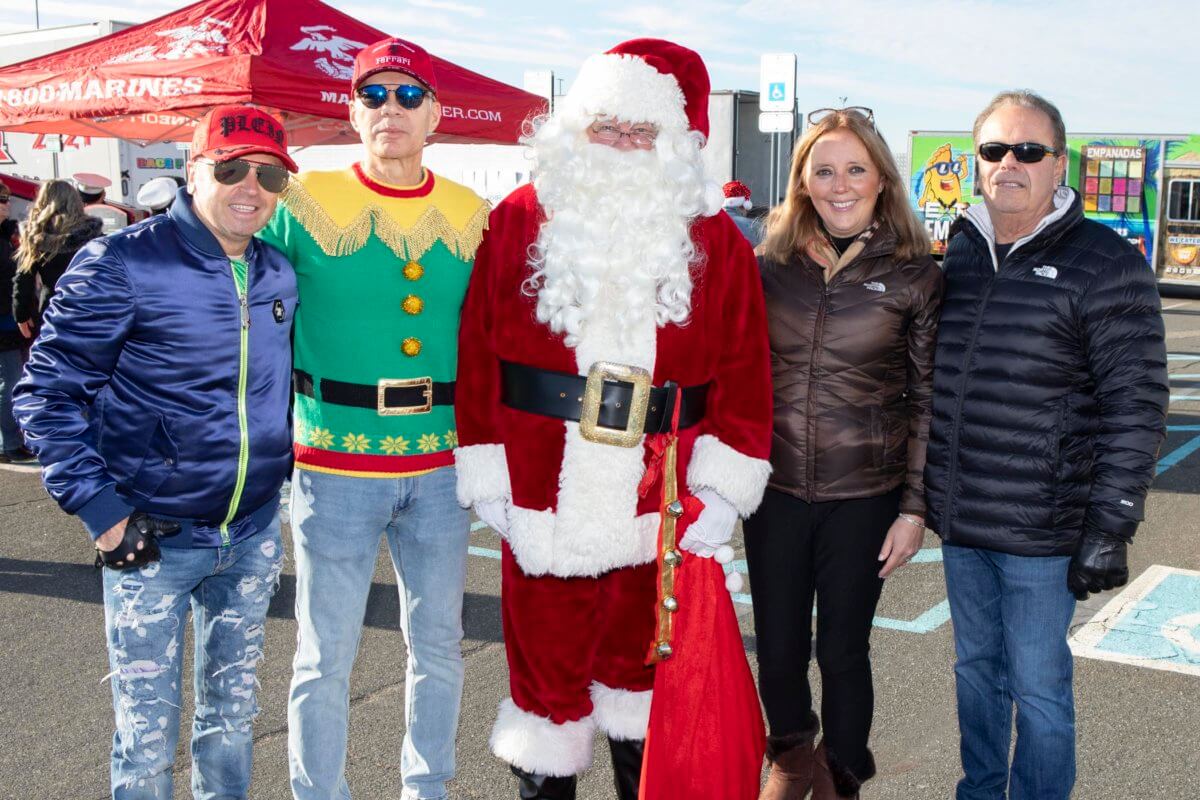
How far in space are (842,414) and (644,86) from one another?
3.58 ft

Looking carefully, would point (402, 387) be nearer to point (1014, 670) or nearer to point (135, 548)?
point (135, 548)

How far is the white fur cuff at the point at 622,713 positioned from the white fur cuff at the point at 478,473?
68 centimetres

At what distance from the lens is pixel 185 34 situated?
7.28 m

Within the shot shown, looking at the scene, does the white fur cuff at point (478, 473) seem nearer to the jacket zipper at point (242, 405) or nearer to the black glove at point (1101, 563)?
the jacket zipper at point (242, 405)

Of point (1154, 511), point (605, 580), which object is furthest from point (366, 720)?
point (1154, 511)

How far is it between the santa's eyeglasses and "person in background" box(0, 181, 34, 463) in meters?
6.30

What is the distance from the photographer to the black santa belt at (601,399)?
2.91m

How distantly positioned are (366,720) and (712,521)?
5.50ft

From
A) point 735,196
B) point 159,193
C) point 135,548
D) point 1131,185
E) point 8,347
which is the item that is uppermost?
point 1131,185

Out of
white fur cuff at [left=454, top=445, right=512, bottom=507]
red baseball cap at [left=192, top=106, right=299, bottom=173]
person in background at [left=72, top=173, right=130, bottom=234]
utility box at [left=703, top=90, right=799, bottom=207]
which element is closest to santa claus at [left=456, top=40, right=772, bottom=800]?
white fur cuff at [left=454, top=445, right=512, bottom=507]

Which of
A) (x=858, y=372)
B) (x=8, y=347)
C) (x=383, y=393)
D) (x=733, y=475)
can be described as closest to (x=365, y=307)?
(x=383, y=393)

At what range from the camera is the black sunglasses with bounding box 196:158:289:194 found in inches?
100

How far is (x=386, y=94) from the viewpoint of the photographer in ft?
9.44

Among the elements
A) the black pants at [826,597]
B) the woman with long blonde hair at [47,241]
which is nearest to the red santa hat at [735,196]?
the woman with long blonde hair at [47,241]
